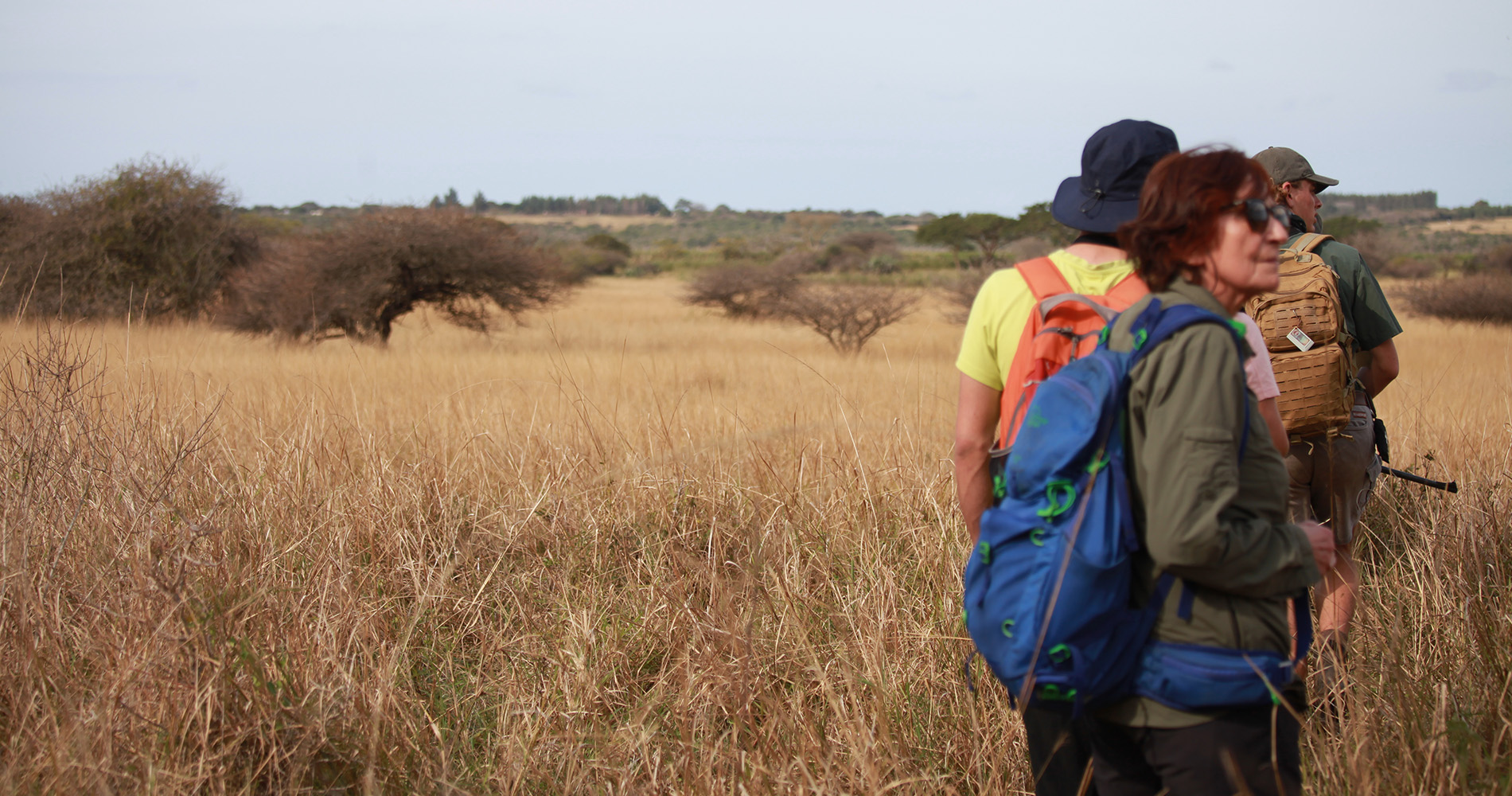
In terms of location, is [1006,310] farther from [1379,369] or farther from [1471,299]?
[1471,299]

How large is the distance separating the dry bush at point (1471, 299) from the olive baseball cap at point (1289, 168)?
20191 millimetres

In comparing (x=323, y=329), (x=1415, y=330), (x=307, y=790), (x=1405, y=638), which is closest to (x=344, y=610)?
(x=307, y=790)

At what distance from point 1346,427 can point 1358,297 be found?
1.39 ft

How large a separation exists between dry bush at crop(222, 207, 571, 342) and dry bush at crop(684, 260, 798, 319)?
7.36 metres

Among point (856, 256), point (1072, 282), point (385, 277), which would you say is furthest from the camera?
point (856, 256)

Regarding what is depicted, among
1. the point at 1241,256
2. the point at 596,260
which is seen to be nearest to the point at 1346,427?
the point at 1241,256

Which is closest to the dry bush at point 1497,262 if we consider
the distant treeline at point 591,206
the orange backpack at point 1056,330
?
the orange backpack at point 1056,330

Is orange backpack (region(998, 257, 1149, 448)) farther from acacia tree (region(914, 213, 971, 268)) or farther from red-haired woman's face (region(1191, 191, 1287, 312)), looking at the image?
acacia tree (region(914, 213, 971, 268))

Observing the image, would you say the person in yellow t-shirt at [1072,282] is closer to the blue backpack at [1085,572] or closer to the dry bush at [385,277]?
the blue backpack at [1085,572]

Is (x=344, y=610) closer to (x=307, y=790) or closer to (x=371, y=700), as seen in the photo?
(x=371, y=700)

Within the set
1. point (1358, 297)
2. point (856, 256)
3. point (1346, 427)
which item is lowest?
point (856, 256)

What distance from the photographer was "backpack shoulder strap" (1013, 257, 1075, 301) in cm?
174

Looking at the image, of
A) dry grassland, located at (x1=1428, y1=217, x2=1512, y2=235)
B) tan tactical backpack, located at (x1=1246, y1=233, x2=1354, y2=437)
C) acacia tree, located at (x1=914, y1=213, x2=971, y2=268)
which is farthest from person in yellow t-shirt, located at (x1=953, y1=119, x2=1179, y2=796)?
dry grassland, located at (x1=1428, y1=217, x2=1512, y2=235)

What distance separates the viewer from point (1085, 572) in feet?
4.60
